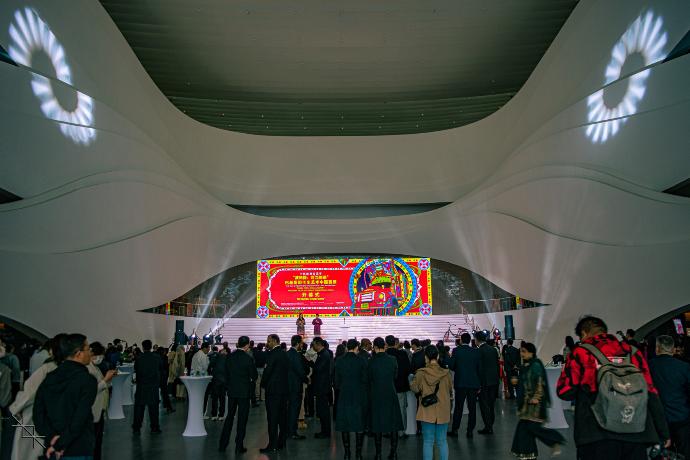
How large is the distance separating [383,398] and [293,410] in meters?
2.09

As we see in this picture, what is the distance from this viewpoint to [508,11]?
1491 centimetres

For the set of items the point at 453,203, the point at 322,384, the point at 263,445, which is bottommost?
the point at 263,445

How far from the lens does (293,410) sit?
7.21 meters

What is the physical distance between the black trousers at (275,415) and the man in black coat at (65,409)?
3335 mm

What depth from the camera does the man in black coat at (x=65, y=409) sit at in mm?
3127

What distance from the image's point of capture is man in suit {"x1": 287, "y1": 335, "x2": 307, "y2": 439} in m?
6.75

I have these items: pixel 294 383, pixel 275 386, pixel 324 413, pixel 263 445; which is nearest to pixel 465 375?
pixel 324 413

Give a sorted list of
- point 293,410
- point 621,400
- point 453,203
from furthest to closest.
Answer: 1. point 453,203
2. point 293,410
3. point 621,400

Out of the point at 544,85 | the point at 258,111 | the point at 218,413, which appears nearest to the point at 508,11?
the point at 544,85

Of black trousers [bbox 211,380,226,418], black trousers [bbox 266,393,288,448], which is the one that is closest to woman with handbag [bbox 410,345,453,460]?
black trousers [bbox 266,393,288,448]

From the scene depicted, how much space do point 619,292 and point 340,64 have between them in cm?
1034

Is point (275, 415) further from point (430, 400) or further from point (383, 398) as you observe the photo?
point (430, 400)

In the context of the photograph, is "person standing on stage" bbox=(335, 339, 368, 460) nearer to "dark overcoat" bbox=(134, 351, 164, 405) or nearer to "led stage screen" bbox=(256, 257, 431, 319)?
"dark overcoat" bbox=(134, 351, 164, 405)

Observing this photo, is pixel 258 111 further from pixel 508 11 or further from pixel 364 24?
pixel 508 11
